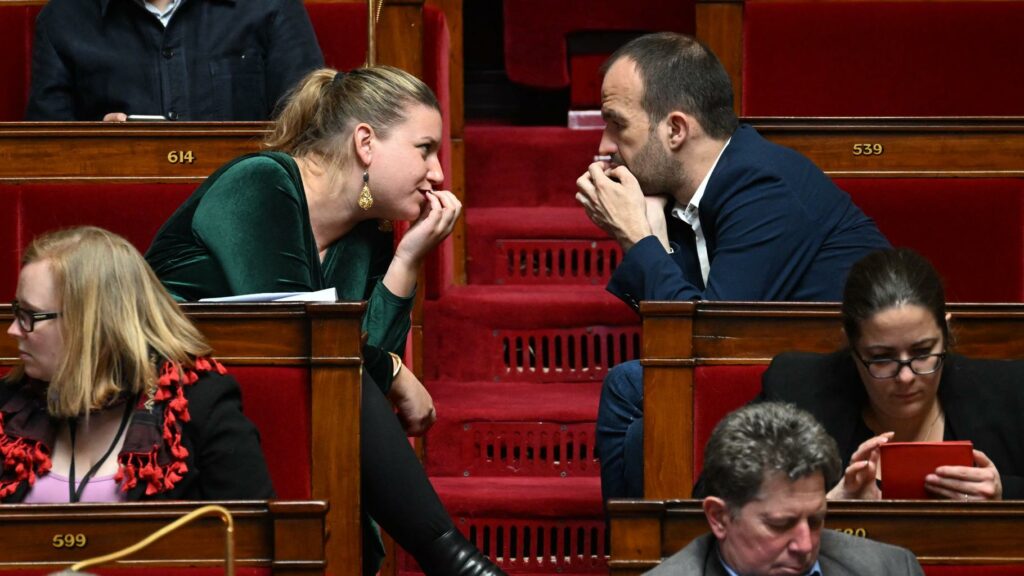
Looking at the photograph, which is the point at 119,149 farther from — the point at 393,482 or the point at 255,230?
the point at 393,482

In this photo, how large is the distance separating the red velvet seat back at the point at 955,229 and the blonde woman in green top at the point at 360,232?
1.17ft

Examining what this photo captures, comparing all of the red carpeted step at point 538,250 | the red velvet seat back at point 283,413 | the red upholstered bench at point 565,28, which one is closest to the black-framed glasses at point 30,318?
the red velvet seat back at point 283,413

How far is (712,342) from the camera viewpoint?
1.00 metres

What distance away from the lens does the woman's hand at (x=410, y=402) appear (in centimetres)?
110

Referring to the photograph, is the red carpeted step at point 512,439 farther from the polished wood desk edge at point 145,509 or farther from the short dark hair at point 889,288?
the polished wood desk edge at point 145,509

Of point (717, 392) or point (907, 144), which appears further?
point (907, 144)

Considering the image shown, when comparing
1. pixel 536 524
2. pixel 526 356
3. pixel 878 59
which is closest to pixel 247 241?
pixel 536 524

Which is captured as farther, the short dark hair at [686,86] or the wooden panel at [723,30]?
the wooden panel at [723,30]

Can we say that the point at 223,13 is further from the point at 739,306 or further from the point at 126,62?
the point at 739,306

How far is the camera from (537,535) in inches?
50.4

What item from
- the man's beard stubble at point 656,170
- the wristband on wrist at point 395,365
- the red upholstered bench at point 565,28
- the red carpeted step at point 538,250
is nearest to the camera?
the wristband on wrist at point 395,365

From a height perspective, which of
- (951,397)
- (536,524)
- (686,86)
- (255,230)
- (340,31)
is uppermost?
(340,31)

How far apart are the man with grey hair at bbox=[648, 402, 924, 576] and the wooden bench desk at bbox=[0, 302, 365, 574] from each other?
0.27m

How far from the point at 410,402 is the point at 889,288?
0.33m
